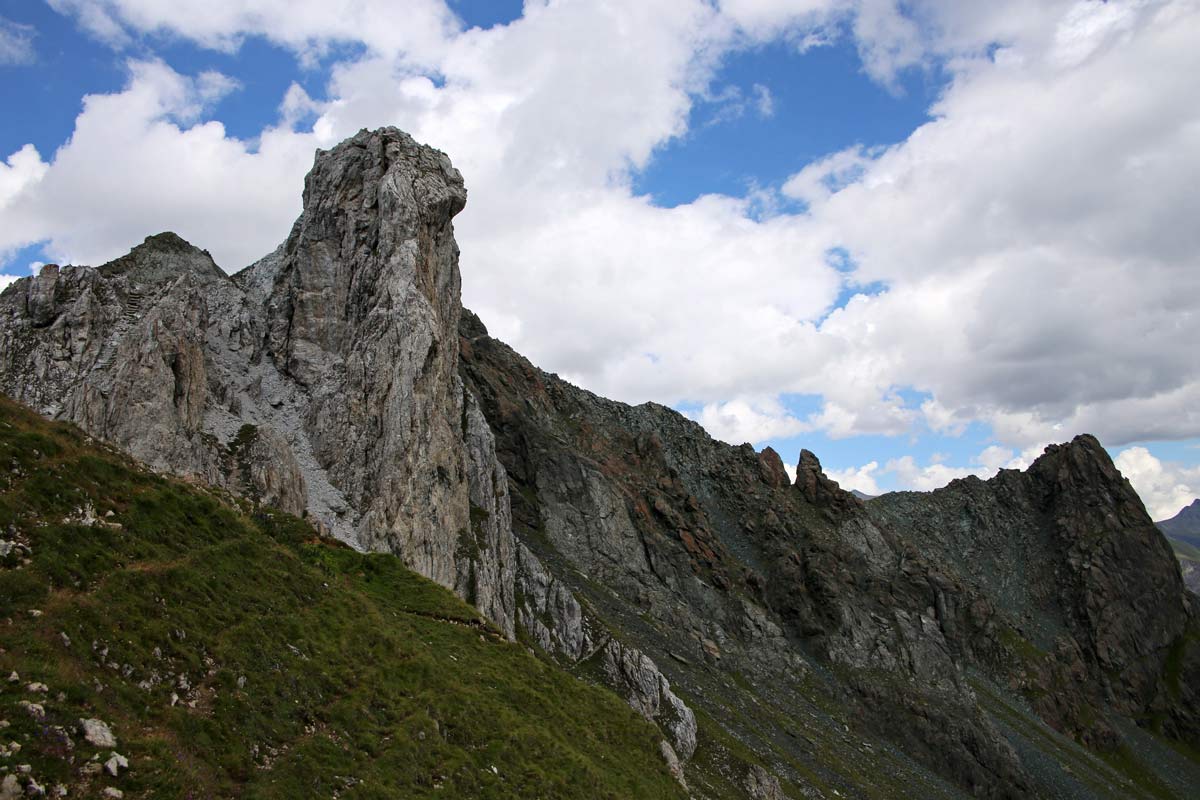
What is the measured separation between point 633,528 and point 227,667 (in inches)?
3719

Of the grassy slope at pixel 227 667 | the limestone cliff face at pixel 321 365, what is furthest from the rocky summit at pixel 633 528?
the grassy slope at pixel 227 667

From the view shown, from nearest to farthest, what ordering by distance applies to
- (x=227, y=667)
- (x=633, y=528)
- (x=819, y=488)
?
(x=227, y=667), (x=633, y=528), (x=819, y=488)

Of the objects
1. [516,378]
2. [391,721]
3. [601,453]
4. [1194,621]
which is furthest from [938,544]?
[391,721]

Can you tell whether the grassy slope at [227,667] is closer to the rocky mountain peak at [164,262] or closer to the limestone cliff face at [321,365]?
the limestone cliff face at [321,365]

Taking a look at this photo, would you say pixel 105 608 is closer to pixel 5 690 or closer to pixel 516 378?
pixel 5 690

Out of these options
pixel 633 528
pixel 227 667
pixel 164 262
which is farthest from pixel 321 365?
pixel 633 528

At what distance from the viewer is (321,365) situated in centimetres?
6288

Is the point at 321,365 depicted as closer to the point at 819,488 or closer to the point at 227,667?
the point at 227,667

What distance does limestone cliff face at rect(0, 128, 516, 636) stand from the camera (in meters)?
48.5

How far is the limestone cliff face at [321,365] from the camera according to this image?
48.5 m

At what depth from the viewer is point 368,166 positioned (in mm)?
72688

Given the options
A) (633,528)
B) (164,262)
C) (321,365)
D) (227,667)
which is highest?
(164,262)

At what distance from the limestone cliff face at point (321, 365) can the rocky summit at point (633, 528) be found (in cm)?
25

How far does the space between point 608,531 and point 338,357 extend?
57.0m
